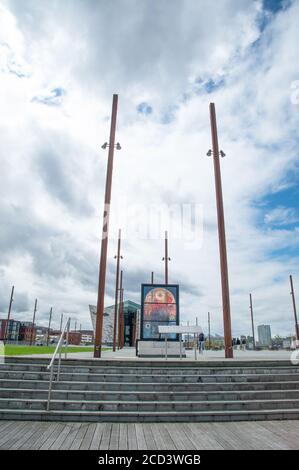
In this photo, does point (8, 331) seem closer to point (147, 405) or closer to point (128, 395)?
point (128, 395)

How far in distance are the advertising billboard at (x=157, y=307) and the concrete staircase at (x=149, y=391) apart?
698 centimetres

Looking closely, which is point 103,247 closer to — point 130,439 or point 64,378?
point 64,378

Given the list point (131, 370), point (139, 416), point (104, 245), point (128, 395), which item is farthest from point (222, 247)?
point (139, 416)

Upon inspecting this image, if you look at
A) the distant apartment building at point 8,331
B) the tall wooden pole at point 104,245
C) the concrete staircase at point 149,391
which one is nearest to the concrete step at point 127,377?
the concrete staircase at point 149,391

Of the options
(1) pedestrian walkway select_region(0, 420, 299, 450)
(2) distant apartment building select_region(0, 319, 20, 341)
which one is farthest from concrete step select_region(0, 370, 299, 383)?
(2) distant apartment building select_region(0, 319, 20, 341)

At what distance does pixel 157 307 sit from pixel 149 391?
8.75 meters

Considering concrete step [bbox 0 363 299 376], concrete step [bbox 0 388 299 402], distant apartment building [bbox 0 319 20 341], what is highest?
distant apartment building [bbox 0 319 20 341]

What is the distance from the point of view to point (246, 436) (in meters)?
5.29

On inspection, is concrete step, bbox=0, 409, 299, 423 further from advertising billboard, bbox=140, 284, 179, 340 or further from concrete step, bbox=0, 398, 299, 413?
advertising billboard, bbox=140, 284, 179, 340

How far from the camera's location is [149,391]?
276 inches

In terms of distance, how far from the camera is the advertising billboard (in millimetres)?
15293

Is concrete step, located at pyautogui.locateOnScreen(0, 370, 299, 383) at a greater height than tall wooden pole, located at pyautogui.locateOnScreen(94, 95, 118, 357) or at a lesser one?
lesser

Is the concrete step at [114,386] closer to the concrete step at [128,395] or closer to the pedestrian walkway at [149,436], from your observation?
the concrete step at [128,395]

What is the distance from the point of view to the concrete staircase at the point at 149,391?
6223mm
